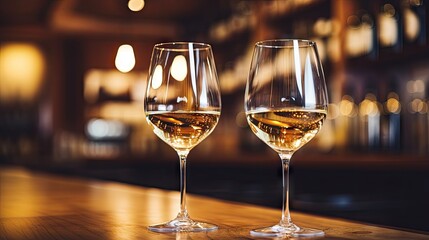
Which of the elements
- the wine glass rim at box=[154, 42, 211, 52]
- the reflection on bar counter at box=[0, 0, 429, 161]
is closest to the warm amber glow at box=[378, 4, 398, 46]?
the reflection on bar counter at box=[0, 0, 429, 161]

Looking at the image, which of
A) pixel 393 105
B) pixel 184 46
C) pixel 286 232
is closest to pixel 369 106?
pixel 393 105

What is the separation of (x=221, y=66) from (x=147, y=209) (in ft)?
17.5

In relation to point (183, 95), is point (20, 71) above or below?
above

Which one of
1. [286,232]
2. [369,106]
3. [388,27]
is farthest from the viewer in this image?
[369,106]

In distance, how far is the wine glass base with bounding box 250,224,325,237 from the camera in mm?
672

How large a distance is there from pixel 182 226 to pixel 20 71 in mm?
9381

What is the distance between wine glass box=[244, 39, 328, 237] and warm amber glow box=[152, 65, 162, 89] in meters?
0.11

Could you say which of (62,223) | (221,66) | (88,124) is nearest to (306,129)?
(62,223)

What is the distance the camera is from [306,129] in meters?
0.77

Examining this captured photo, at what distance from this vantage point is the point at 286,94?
755 mm

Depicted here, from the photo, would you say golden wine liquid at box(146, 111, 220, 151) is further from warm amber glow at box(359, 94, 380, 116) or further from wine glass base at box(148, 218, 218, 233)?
warm amber glow at box(359, 94, 380, 116)

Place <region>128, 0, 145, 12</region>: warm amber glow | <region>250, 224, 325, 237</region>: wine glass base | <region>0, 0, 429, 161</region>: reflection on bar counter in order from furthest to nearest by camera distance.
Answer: <region>128, 0, 145, 12</region>: warm amber glow < <region>0, 0, 429, 161</region>: reflection on bar counter < <region>250, 224, 325, 237</region>: wine glass base

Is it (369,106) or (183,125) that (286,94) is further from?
(369,106)

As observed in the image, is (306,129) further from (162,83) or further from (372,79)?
(372,79)
